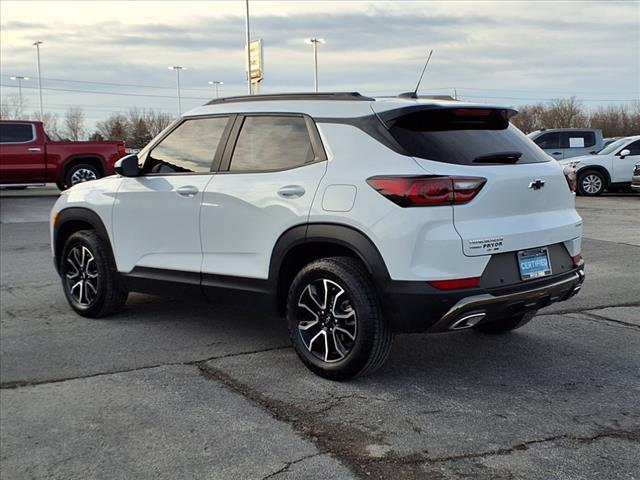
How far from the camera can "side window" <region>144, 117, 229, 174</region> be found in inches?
208

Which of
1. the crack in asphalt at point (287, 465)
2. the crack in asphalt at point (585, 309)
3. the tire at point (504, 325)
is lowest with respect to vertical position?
the crack in asphalt at point (287, 465)

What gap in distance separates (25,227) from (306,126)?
381 inches

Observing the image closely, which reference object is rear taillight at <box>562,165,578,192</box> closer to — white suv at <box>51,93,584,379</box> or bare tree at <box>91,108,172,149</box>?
white suv at <box>51,93,584,379</box>

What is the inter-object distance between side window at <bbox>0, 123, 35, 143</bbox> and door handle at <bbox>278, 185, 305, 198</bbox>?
15.1 meters

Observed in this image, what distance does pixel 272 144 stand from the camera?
4887mm

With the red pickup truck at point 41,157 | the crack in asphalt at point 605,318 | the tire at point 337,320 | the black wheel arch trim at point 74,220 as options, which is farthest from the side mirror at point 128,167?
the red pickup truck at point 41,157

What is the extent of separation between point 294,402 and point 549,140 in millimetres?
20250

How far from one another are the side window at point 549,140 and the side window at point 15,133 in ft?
49.0

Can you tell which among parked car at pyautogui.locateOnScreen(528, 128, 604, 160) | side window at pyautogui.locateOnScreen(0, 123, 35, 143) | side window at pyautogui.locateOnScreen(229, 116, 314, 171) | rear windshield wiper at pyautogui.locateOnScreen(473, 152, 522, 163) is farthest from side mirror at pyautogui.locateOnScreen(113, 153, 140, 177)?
parked car at pyautogui.locateOnScreen(528, 128, 604, 160)

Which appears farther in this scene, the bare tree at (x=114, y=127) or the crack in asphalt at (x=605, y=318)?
the bare tree at (x=114, y=127)

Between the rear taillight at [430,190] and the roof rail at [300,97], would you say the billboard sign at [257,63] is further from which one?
the rear taillight at [430,190]

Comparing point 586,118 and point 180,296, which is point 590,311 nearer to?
point 180,296

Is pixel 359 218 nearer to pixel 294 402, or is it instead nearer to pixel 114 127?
pixel 294 402

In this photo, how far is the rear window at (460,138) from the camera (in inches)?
167
